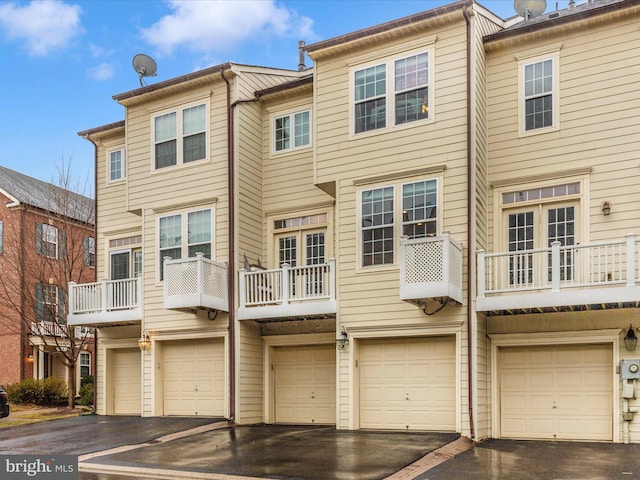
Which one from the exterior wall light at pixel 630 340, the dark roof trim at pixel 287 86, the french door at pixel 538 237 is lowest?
the exterior wall light at pixel 630 340

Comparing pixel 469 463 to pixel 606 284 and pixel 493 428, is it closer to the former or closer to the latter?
pixel 493 428

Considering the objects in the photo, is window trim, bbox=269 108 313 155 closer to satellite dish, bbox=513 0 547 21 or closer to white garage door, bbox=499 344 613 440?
satellite dish, bbox=513 0 547 21

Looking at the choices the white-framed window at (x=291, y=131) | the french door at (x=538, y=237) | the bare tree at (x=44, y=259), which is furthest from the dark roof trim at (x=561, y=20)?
the bare tree at (x=44, y=259)

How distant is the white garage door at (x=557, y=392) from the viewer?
45.5ft

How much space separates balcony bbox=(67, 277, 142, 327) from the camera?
1894 cm

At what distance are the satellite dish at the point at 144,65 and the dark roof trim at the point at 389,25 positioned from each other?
6625mm

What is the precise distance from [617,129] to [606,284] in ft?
11.4

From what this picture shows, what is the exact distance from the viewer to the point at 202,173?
1828 centimetres

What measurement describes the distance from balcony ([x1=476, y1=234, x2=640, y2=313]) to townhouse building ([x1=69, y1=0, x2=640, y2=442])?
5cm

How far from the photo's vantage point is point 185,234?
18.4 metres

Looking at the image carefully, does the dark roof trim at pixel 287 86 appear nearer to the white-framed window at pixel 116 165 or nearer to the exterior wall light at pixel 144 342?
the white-framed window at pixel 116 165

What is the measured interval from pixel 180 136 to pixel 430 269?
8.66 m

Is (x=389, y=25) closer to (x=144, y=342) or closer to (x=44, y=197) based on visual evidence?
(x=144, y=342)

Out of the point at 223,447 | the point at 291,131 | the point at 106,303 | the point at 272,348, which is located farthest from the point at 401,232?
the point at 106,303
